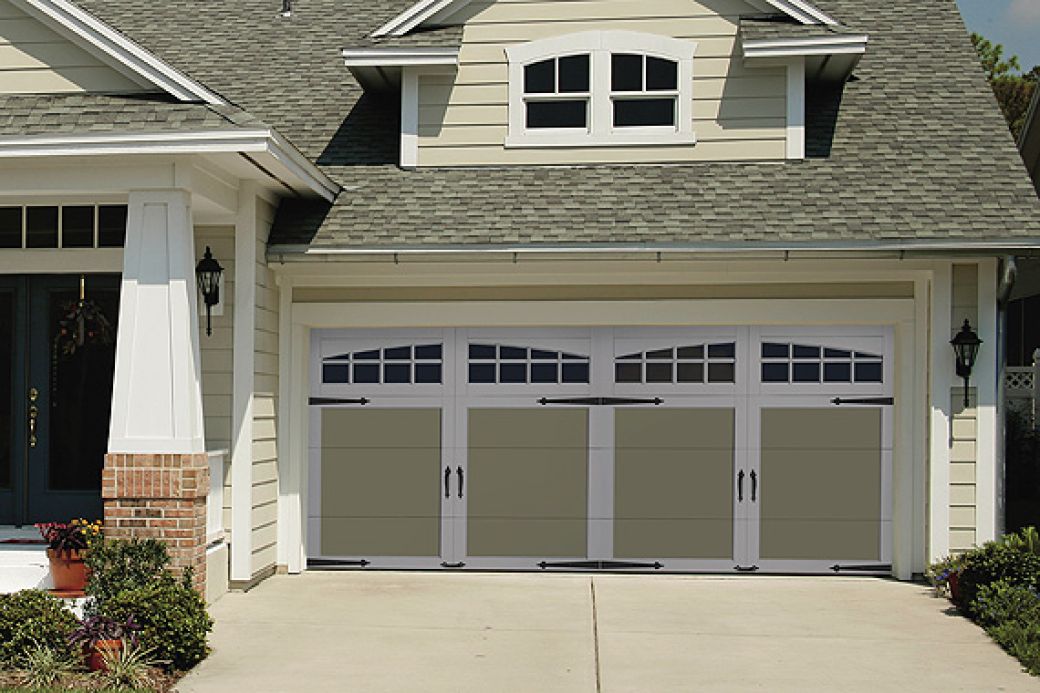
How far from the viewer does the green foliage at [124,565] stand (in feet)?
30.0

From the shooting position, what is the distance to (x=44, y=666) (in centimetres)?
752

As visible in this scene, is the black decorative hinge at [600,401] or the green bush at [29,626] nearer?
the green bush at [29,626]

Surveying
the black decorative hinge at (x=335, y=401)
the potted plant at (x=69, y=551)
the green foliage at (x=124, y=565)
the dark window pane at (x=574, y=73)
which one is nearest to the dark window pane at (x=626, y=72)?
the dark window pane at (x=574, y=73)

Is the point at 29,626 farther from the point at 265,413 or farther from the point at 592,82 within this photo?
the point at 592,82

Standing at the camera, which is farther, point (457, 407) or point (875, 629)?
point (457, 407)

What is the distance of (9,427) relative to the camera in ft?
37.9

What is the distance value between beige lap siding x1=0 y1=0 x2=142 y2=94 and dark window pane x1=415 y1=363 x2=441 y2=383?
147 inches

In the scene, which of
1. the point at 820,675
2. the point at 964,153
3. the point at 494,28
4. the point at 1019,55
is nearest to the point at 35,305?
the point at 494,28

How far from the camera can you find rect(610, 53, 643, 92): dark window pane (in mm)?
12438

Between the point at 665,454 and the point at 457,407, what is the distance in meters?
2.01

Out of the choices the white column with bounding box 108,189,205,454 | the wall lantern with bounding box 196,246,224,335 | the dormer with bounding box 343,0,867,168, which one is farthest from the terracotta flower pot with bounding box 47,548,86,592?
the dormer with bounding box 343,0,867,168

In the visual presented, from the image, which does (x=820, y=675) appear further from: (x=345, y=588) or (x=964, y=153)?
(x=964, y=153)

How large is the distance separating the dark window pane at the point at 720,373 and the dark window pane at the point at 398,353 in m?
A: 2.86

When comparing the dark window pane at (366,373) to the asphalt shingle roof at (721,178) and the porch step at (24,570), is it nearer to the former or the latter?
the asphalt shingle roof at (721,178)
